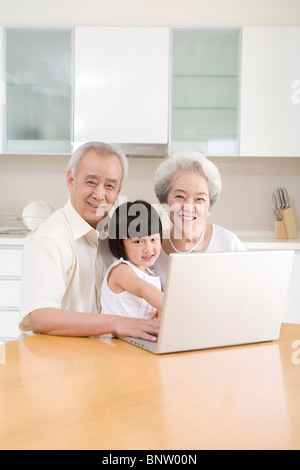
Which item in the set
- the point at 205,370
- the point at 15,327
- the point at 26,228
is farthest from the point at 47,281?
the point at 26,228

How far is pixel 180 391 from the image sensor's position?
0.91 metres

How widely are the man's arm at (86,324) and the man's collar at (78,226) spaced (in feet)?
1.17

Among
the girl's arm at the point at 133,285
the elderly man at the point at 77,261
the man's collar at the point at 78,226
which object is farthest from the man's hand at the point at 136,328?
the man's collar at the point at 78,226

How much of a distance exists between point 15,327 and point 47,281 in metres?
1.79

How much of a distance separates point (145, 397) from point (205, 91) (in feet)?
9.14

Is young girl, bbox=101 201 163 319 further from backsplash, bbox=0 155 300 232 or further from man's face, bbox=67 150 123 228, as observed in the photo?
backsplash, bbox=0 155 300 232

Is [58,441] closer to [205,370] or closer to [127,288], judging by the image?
[205,370]

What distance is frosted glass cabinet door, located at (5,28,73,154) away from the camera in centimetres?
336

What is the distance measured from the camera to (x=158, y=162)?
3.64m

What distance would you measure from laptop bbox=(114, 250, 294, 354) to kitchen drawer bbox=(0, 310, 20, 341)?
1994 millimetres

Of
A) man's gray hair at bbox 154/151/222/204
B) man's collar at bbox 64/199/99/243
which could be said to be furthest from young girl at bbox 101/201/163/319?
man's gray hair at bbox 154/151/222/204

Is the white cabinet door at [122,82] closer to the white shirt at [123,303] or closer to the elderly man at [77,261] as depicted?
the elderly man at [77,261]
